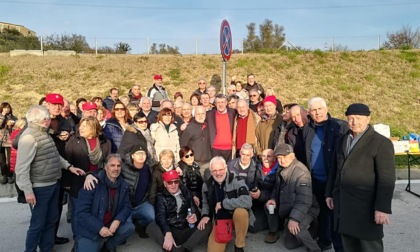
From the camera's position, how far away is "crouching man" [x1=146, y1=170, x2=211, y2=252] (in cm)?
403

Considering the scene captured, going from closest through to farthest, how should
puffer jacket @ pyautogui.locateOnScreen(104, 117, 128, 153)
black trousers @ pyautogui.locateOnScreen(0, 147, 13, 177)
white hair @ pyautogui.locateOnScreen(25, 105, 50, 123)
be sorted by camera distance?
1. white hair @ pyautogui.locateOnScreen(25, 105, 50, 123)
2. puffer jacket @ pyautogui.locateOnScreen(104, 117, 128, 153)
3. black trousers @ pyautogui.locateOnScreen(0, 147, 13, 177)

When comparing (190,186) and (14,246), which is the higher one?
(190,186)

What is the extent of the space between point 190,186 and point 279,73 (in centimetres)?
1276

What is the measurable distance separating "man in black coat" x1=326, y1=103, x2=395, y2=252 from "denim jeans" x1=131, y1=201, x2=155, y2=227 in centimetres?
229

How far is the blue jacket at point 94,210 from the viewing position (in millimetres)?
3689

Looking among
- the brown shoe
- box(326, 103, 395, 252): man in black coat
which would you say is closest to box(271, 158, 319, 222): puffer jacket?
the brown shoe

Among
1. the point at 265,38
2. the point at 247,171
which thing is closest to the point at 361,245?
the point at 247,171

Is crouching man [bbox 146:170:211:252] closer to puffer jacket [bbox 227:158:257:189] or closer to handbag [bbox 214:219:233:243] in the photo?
handbag [bbox 214:219:233:243]

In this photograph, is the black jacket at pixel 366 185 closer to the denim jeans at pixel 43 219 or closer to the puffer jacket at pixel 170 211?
the puffer jacket at pixel 170 211

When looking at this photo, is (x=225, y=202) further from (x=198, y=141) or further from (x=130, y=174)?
(x=198, y=141)

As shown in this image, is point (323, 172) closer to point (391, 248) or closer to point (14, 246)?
point (391, 248)

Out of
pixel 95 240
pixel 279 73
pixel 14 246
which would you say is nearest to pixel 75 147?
pixel 95 240

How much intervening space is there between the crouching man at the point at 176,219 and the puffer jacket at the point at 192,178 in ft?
1.22

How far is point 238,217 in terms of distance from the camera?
3.99m
